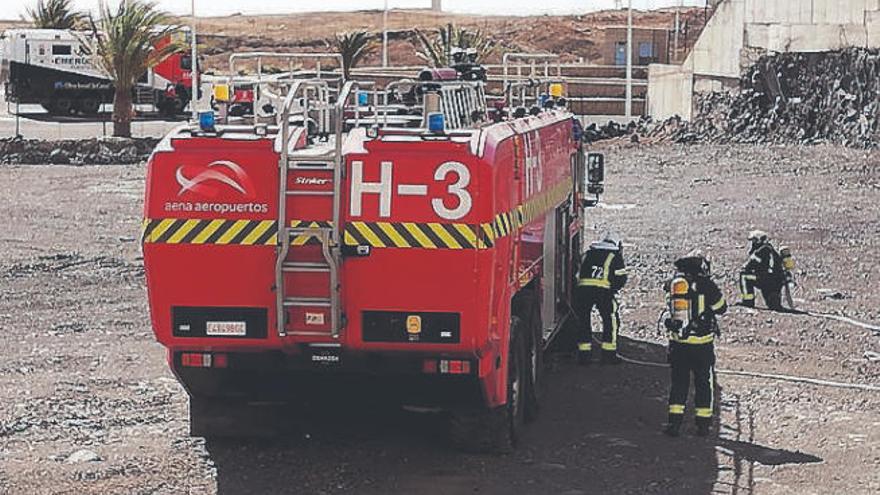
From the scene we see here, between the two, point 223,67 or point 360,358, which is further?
point 223,67

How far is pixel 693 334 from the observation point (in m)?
10.6

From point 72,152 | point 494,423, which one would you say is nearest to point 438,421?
point 494,423

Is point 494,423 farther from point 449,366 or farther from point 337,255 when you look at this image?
point 337,255

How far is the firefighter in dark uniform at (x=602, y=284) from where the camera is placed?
43.4 ft

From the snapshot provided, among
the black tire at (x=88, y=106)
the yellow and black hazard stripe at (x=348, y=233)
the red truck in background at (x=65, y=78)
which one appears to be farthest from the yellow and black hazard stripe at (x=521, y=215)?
the black tire at (x=88, y=106)

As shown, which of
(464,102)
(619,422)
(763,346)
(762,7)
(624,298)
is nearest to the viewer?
→ (464,102)

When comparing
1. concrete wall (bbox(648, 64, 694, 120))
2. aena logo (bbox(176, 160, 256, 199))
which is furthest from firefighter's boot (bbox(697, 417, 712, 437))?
concrete wall (bbox(648, 64, 694, 120))

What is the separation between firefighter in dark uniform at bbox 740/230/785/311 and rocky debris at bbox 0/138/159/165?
22.0m

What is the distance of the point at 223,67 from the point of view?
8306 centimetres

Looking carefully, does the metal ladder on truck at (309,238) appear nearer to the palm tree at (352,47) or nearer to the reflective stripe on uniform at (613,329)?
the reflective stripe on uniform at (613,329)

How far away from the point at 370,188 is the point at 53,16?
4747 cm

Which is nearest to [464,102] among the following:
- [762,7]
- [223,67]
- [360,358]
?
[360,358]

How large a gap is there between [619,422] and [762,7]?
114 ft

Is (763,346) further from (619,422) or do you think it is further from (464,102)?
(464,102)
